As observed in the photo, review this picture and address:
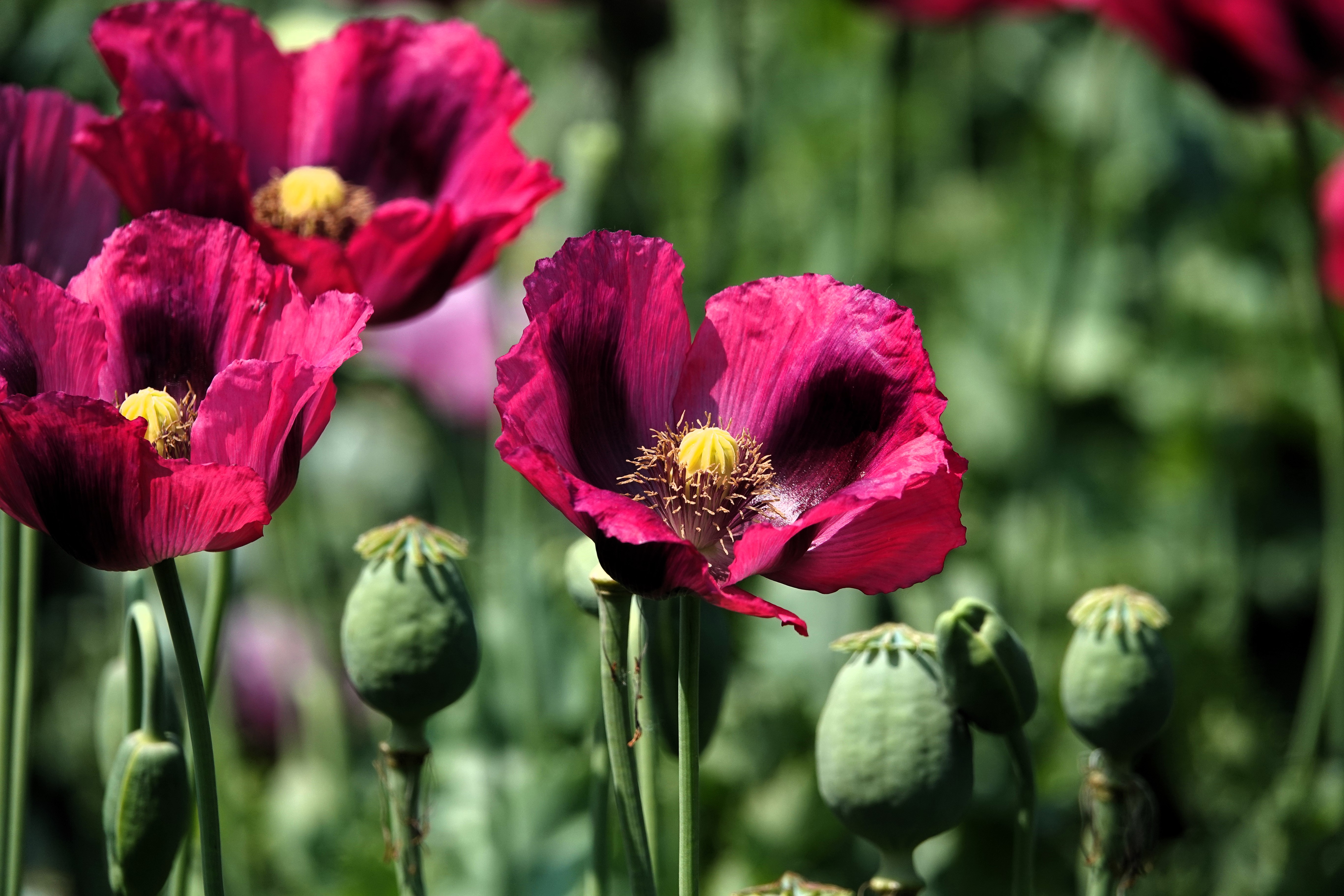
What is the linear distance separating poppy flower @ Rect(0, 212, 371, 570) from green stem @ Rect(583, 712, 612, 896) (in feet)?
0.81

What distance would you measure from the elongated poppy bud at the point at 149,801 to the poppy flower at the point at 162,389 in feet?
0.28

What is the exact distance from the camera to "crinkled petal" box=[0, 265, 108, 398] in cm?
69

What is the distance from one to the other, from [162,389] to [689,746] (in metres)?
0.35

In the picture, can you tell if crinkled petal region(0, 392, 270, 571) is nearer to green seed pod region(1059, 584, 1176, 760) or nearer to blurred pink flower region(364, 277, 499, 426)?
green seed pod region(1059, 584, 1176, 760)

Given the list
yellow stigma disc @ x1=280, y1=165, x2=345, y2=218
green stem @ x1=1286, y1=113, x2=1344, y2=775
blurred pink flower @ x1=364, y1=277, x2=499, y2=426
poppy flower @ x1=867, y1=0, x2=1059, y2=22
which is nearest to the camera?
yellow stigma disc @ x1=280, y1=165, x2=345, y2=218

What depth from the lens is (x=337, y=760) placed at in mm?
1519

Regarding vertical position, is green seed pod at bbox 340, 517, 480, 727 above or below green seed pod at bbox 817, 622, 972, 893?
above

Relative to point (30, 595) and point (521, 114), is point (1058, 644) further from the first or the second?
point (30, 595)

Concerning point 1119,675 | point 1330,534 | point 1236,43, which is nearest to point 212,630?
point 1119,675

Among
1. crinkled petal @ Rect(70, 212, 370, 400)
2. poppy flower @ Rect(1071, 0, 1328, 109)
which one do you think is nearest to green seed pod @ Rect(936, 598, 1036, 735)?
crinkled petal @ Rect(70, 212, 370, 400)

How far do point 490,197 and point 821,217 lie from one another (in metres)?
1.31

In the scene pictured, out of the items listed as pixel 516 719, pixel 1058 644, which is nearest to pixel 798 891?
pixel 516 719

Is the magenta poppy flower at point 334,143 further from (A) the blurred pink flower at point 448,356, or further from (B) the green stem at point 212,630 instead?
(A) the blurred pink flower at point 448,356

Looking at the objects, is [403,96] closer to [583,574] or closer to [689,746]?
[583,574]
